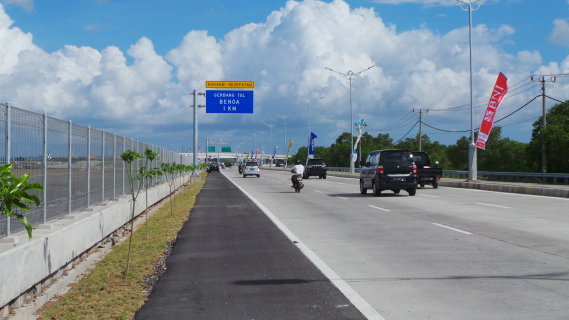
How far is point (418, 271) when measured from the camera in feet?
29.4

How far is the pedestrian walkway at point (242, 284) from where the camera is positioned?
670cm

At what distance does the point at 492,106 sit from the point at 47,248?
3348 centimetres

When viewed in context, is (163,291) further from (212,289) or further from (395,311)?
(395,311)

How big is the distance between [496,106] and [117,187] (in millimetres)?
26078

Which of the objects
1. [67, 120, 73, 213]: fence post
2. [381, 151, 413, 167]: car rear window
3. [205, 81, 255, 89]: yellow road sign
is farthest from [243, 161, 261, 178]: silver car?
[67, 120, 73, 213]: fence post

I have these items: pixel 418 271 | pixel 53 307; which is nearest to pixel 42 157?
pixel 53 307

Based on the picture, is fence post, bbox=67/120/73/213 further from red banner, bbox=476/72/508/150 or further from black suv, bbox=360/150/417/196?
red banner, bbox=476/72/508/150

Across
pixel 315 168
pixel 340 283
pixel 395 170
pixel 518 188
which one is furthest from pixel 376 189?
pixel 315 168

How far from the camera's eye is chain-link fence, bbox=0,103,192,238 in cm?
829

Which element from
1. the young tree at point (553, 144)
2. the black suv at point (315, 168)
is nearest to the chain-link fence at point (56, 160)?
the black suv at point (315, 168)

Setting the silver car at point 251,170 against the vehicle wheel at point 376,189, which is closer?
the vehicle wheel at point 376,189

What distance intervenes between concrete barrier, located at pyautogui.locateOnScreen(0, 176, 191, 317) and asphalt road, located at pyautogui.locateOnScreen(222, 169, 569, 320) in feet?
12.1

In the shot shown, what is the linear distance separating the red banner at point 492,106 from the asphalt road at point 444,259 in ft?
62.6

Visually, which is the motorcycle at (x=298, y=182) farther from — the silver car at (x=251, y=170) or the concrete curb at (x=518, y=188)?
the silver car at (x=251, y=170)
